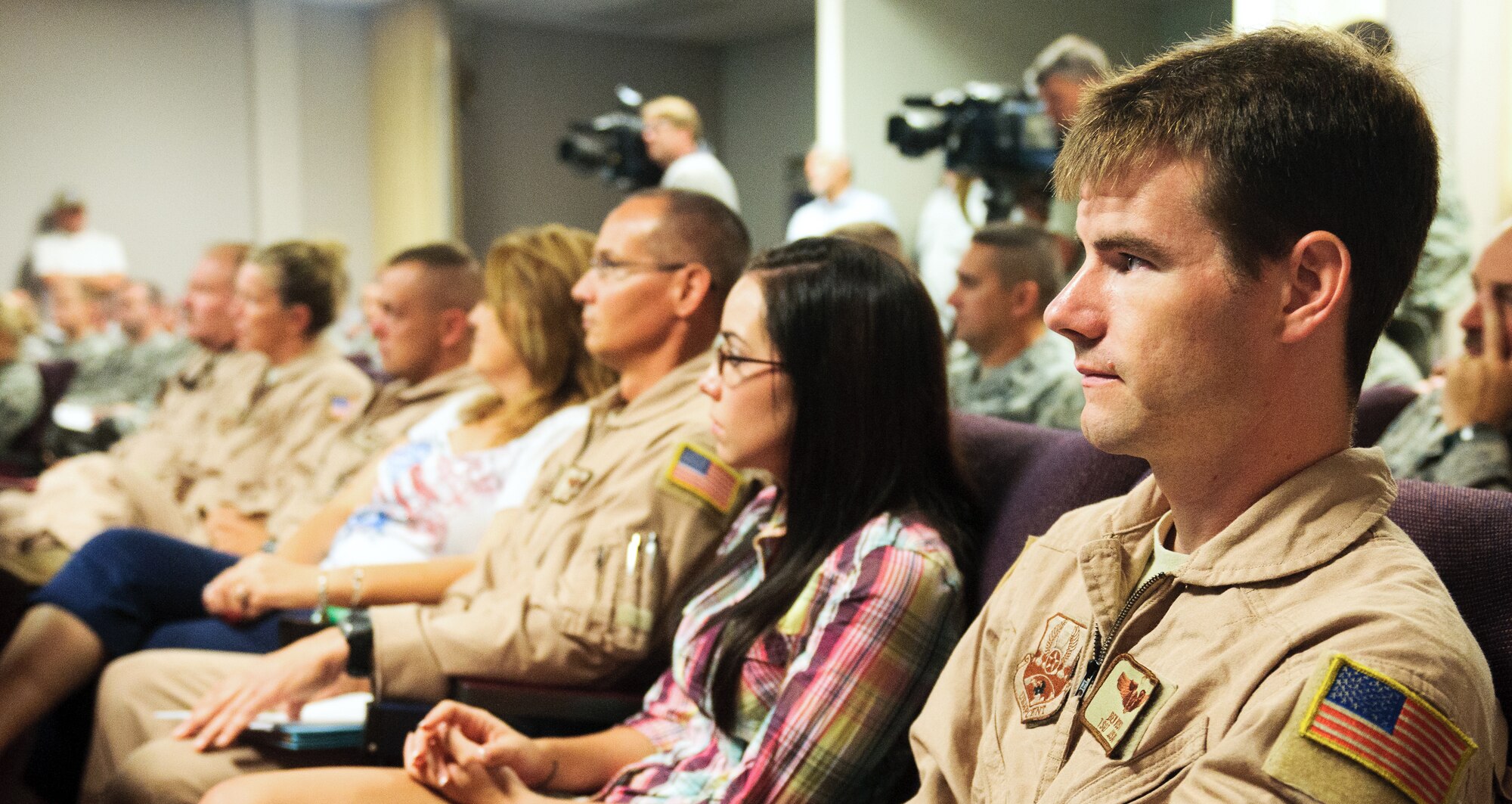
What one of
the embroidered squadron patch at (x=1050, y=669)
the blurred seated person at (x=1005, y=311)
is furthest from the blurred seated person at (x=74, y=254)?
the embroidered squadron patch at (x=1050, y=669)

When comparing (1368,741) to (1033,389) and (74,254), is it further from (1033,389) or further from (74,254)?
(74,254)

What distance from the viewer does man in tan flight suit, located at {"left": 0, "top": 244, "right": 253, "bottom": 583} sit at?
2441 mm

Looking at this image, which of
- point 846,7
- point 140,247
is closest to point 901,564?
point 846,7

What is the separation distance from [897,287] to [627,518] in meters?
0.51

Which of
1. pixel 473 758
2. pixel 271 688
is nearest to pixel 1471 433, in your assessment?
pixel 473 758

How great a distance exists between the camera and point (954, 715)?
3.33ft

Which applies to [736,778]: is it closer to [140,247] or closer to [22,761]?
[22,761]

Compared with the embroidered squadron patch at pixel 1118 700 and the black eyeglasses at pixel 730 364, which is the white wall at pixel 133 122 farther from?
the embroidered squadron patch at pixel 1118 700

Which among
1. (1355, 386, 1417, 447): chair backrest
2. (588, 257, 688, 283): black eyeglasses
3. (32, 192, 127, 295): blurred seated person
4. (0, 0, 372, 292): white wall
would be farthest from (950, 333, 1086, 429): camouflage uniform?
(0, 0, 372, 292): white wall

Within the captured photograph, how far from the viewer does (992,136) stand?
3422 millimetres

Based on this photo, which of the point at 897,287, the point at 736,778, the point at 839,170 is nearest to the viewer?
the point at 736,778

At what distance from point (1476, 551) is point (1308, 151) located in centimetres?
38

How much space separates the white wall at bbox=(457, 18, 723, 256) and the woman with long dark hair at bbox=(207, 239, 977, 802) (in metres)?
7.64

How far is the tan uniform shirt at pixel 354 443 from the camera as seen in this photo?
9.17 feet
